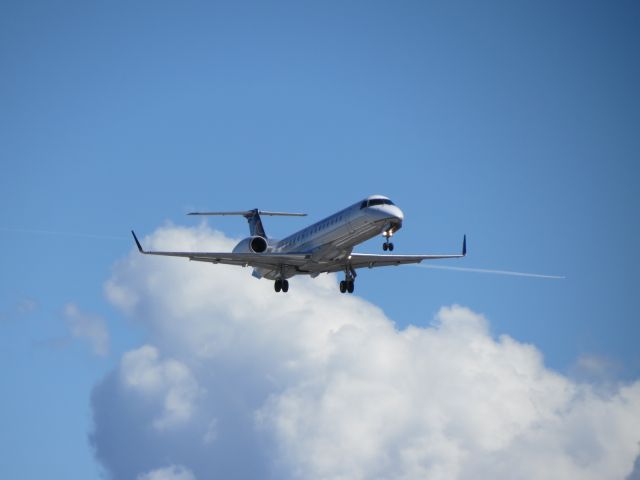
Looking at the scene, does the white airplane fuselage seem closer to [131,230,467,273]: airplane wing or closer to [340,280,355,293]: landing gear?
[131,230,467,273]: airplane wing

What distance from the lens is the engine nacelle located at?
64125 millimetres

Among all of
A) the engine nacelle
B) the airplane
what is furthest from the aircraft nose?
the engine nacelle

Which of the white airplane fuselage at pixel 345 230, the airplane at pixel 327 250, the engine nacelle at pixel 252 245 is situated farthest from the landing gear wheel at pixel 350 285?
the engine nacelle at pixel 252 245

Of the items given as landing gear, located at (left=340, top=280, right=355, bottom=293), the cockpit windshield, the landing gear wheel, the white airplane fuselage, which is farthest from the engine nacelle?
the cockpit windshield

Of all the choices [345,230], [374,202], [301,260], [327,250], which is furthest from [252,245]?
[374,202]

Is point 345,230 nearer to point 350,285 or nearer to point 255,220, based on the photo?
point 350,285

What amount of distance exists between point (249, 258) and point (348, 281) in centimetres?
522

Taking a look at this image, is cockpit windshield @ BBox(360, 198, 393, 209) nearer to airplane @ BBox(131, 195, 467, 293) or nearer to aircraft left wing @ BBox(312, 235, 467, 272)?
airplane @ BBox(131, 195, 467, 293)

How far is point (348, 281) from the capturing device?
62.7m

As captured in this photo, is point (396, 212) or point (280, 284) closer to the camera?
point (396, 212)

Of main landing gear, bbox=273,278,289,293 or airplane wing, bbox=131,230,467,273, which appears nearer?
airplane wing, bbox=131,230,467,273

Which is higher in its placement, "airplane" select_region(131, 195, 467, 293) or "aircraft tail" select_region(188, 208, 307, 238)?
"aircraft tail" select_region(188, 208, 307, 238)

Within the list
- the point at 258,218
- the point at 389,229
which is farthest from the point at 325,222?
the point at 258,218

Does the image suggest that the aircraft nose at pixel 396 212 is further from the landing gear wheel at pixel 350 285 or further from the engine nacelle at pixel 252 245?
the engine nacelle at pixel 252 245
